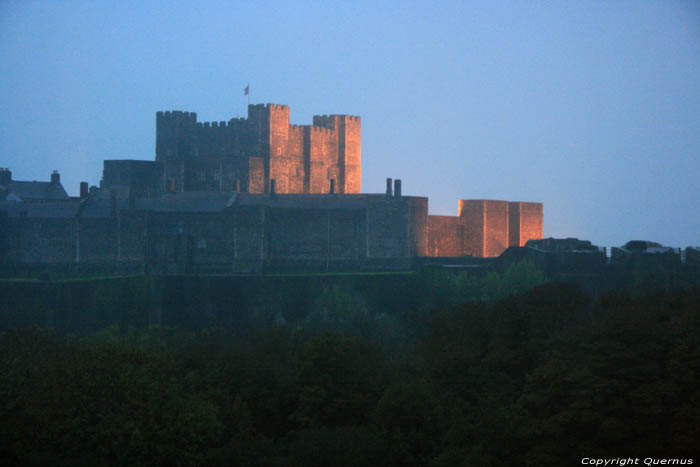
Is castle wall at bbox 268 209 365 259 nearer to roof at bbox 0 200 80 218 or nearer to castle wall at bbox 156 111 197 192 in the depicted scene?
roof at bbox 0 200 80 218

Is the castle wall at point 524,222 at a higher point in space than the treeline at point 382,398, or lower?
higher

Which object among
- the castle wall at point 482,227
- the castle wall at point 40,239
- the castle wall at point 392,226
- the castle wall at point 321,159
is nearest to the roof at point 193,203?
the castle wall at point 392,226

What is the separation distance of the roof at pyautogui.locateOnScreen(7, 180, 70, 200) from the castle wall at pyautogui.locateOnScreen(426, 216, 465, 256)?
2061 centimetres

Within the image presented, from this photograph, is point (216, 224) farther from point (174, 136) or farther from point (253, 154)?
point (174, 136)

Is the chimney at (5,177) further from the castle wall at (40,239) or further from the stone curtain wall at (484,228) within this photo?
the stone curtain wall at (484,228)

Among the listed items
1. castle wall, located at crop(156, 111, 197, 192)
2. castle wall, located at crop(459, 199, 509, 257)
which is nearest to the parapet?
castle wall, located at crop(156, 111, 197, 192)

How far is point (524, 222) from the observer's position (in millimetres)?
59219

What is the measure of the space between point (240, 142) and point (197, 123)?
267 centimetres

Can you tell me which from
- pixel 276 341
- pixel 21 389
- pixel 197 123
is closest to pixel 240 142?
pixel 197 123

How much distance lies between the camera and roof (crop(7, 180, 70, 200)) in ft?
198

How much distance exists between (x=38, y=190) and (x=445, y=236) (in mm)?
23261

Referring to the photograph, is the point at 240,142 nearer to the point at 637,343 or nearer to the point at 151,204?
the point at 151,204

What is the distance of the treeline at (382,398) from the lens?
20.8 metres

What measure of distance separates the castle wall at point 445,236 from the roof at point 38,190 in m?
20.6
